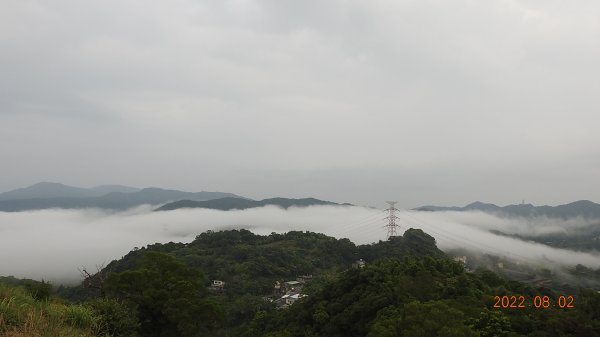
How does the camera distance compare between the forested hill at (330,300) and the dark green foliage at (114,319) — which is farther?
the forested hill at (330,300)

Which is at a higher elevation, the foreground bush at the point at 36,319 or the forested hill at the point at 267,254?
the foreground bush at the point at 36,319

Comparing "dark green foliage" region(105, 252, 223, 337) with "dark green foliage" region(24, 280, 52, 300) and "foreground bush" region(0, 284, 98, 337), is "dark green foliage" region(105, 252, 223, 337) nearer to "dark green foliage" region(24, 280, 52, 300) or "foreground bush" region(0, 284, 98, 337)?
"dark green foliage" region(24, 280, 52, 300)

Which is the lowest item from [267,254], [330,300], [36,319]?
[267,254]

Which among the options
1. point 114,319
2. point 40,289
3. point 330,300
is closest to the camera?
point 40,289

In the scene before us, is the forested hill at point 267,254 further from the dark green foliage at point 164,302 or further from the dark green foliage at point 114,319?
the dark green foliage at point 114,319

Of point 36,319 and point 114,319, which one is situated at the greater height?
point 36,319

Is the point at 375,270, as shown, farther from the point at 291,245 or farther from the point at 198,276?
the point at 291,245

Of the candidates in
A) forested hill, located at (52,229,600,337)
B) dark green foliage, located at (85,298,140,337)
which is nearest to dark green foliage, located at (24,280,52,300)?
dark green foliage, located at (85,298,140,337)

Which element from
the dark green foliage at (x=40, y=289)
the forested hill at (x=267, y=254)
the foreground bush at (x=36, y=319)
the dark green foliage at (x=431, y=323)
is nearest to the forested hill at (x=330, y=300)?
the dark green foliage at (x=431, y=323)

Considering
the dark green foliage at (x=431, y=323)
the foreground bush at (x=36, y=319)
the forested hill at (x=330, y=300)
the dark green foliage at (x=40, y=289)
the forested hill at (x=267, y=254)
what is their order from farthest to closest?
1. the forested hill at (x=267, y=254)
2. the forested hill at (x=330, y=300)
3. the dark green foliage at (x=431, y=323)
4. the dark green foliage at (x=40, y=289)
5. the foreground bush at (x=36, y=319)
